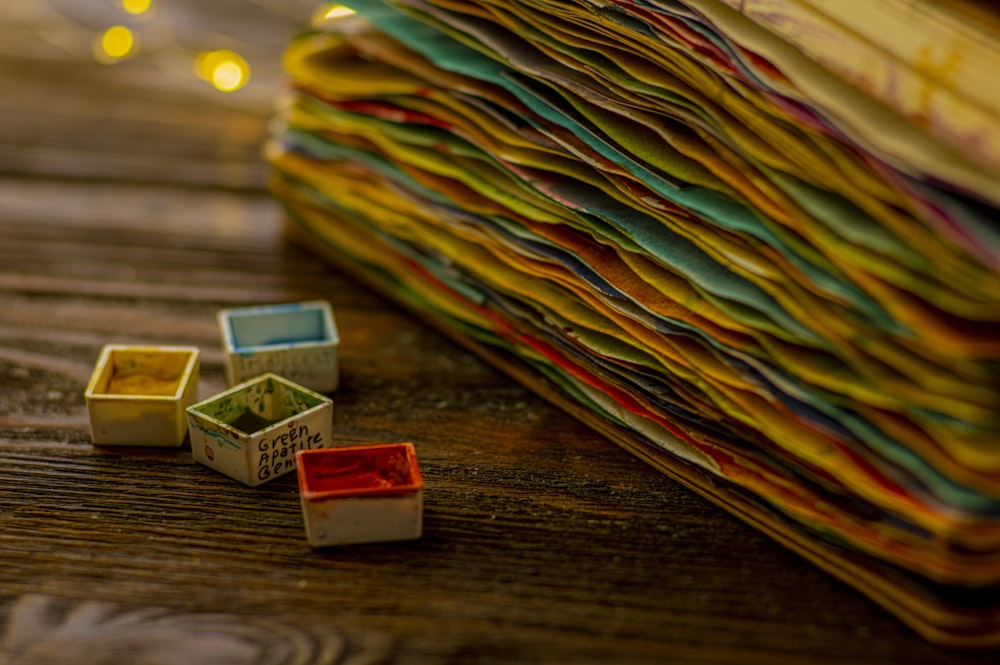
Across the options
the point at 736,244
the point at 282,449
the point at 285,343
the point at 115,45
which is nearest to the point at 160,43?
the point at 115,45

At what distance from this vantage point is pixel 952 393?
0.54m

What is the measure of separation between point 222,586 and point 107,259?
18.0 inches

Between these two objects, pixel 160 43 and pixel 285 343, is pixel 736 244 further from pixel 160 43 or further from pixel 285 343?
pixel 160 43

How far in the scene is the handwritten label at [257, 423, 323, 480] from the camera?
70cm

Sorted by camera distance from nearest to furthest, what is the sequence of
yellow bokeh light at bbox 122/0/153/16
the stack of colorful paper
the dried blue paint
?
the stack of colorful paper → the dried blue paint → yellow bokeh light at bbox 122/0/153/16

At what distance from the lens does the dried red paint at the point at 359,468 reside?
669mm

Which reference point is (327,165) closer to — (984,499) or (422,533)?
(422,533)

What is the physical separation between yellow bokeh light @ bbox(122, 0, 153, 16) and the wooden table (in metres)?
0.52

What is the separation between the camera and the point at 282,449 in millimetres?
713

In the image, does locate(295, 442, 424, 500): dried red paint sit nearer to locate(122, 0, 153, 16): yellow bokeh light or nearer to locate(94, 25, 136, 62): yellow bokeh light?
locate(94, 25, 136, 62): yellow bokeh light

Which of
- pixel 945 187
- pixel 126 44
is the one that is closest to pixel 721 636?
pixel 945 187

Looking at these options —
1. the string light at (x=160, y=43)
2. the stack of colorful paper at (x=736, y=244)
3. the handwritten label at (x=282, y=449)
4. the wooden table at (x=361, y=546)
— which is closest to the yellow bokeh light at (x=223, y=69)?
the string light at (x=160, y=43)

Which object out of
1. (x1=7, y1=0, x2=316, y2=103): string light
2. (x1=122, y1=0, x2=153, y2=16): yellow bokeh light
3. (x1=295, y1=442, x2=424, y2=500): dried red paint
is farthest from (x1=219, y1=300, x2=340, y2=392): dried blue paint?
(x1=122, y1=0, x2=153, y2=16): yellow bokeh light

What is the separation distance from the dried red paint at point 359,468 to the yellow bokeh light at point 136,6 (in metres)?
1.01
